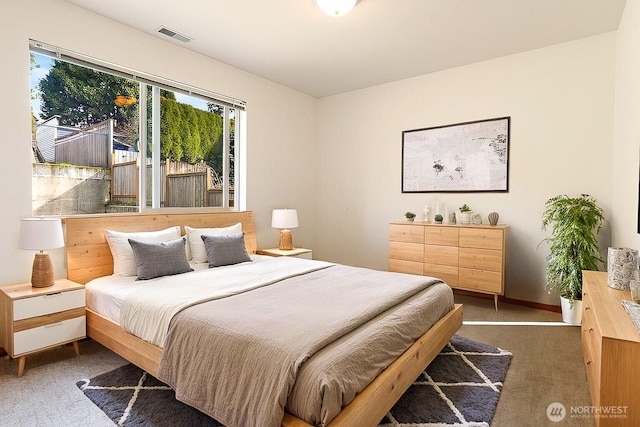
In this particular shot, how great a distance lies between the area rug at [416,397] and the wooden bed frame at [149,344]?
0.15m

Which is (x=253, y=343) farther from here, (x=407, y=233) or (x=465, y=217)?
(x=465, y=217)

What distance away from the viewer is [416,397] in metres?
2.11

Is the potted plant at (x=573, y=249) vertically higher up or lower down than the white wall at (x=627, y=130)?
lower down

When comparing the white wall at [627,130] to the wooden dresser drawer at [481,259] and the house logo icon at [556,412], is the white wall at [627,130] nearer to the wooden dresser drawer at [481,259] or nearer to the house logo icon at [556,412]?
the wooden dresser drawer at [481,259]

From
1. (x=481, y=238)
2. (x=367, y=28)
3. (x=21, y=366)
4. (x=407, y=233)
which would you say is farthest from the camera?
(x=407, y=233)

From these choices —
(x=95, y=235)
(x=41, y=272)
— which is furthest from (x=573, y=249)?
(x=41, y=272)

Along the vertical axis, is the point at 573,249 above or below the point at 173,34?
below

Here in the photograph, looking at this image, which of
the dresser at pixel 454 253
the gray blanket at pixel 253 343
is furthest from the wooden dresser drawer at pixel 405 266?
the gray blanket at pixel 253 343

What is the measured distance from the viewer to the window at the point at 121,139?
2967 mm

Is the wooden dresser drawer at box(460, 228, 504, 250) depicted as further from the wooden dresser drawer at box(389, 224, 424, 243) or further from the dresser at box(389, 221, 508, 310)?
the wooden dresser drawer at box(389, 224, 424, 243)

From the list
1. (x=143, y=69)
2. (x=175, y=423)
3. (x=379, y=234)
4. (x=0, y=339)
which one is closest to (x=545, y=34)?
(x=379, y=234)

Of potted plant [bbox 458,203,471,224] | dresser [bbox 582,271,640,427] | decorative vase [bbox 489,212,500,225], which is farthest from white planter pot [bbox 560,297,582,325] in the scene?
dresser [bbox 582,271,640,427]

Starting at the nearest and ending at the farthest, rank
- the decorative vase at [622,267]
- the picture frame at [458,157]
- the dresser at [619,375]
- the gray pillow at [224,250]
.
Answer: the dresser at [619,375]
the decorative vase at [622,267]
the gray pillow at [224,250]
the picture frame at [458,157]

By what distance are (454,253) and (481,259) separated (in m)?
0.29
